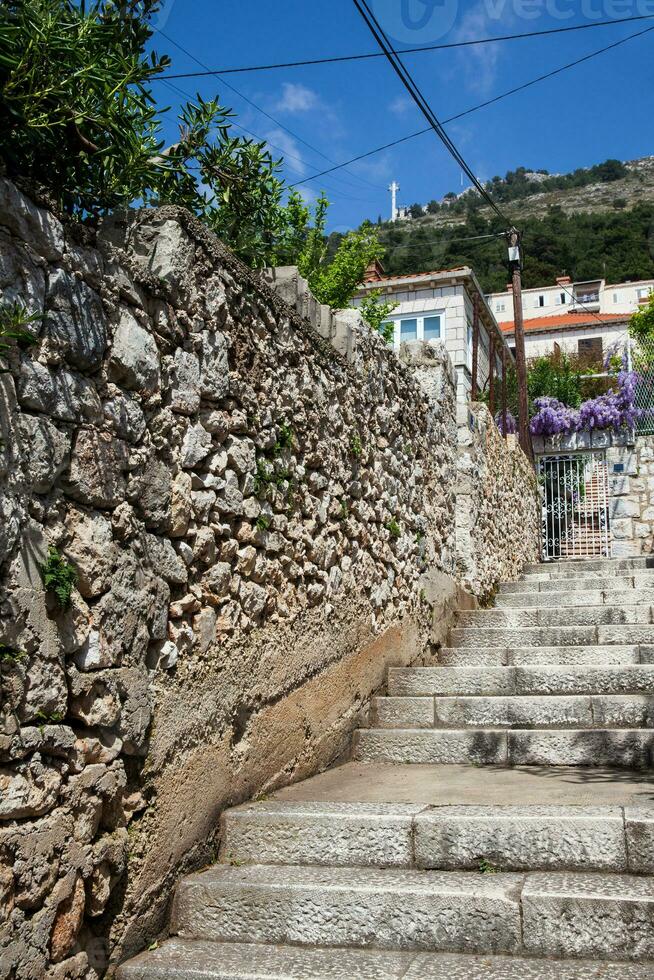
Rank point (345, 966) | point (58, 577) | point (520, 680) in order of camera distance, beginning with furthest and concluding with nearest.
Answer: point (520, 680), point (345, 966), point (58, 577)

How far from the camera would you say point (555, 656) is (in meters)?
5.56

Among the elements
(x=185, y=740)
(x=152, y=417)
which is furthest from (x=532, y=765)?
(x=152, y=417)

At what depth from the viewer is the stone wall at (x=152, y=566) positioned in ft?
7.70

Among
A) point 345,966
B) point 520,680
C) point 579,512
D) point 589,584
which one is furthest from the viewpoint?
point 579,512

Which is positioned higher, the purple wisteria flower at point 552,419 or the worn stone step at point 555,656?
the purple wisteria flower at point 552,419

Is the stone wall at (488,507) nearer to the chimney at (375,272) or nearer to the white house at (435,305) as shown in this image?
the white house at (435,305)

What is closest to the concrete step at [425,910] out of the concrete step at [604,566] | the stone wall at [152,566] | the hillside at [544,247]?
the stone wall at [152,566]

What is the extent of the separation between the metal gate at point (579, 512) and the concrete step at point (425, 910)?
11.7m

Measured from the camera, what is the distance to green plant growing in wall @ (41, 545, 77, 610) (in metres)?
2.42

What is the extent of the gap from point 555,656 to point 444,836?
260 centimetres

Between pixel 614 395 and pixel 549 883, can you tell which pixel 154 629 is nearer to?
pixel 549 883

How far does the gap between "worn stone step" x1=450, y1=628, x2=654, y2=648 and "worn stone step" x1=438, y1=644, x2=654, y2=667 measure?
0.43 ft

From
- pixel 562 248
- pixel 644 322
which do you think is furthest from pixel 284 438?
pixel 562 248

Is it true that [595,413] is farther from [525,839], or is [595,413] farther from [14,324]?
[14,324]
